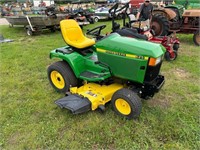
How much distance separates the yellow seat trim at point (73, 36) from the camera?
3.09m

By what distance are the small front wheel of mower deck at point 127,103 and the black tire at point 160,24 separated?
14.0 feet

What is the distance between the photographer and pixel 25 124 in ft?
8.52

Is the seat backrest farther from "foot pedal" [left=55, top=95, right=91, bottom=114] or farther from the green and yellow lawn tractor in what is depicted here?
"foot pedal" [left=55, top=95, right=91, bottom=114]

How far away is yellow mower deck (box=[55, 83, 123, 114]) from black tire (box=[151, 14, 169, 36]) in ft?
12.9

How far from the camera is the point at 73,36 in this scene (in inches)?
129

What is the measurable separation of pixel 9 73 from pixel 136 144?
315cm

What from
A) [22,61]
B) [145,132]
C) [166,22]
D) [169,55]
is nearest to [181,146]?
[145,132]

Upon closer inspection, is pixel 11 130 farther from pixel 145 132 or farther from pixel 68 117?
pixel 145 132

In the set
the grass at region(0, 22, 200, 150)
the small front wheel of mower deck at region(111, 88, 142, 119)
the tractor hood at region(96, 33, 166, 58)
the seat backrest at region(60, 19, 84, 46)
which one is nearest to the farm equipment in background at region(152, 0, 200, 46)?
the grass at region(0, 22, 200, 150)

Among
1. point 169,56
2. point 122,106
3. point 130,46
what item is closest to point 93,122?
point 122,106

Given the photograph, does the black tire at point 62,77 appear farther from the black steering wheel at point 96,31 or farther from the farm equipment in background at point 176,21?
the farm equipment in background at point 176,21

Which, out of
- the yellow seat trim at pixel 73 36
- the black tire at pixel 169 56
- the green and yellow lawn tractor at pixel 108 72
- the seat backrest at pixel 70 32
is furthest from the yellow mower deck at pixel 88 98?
the black tire at pixel 169 56

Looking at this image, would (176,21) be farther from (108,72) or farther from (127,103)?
(127,103)

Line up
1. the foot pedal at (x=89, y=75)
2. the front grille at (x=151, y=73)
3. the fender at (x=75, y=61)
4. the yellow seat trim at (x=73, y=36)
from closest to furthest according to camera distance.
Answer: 1. the front grille at (x=151, y=73)
2. the foot pedal at (x=89, y=75)
3. the fender at (x=75, y=61)
4. the yellow seat trim at (x=73, y=36)
